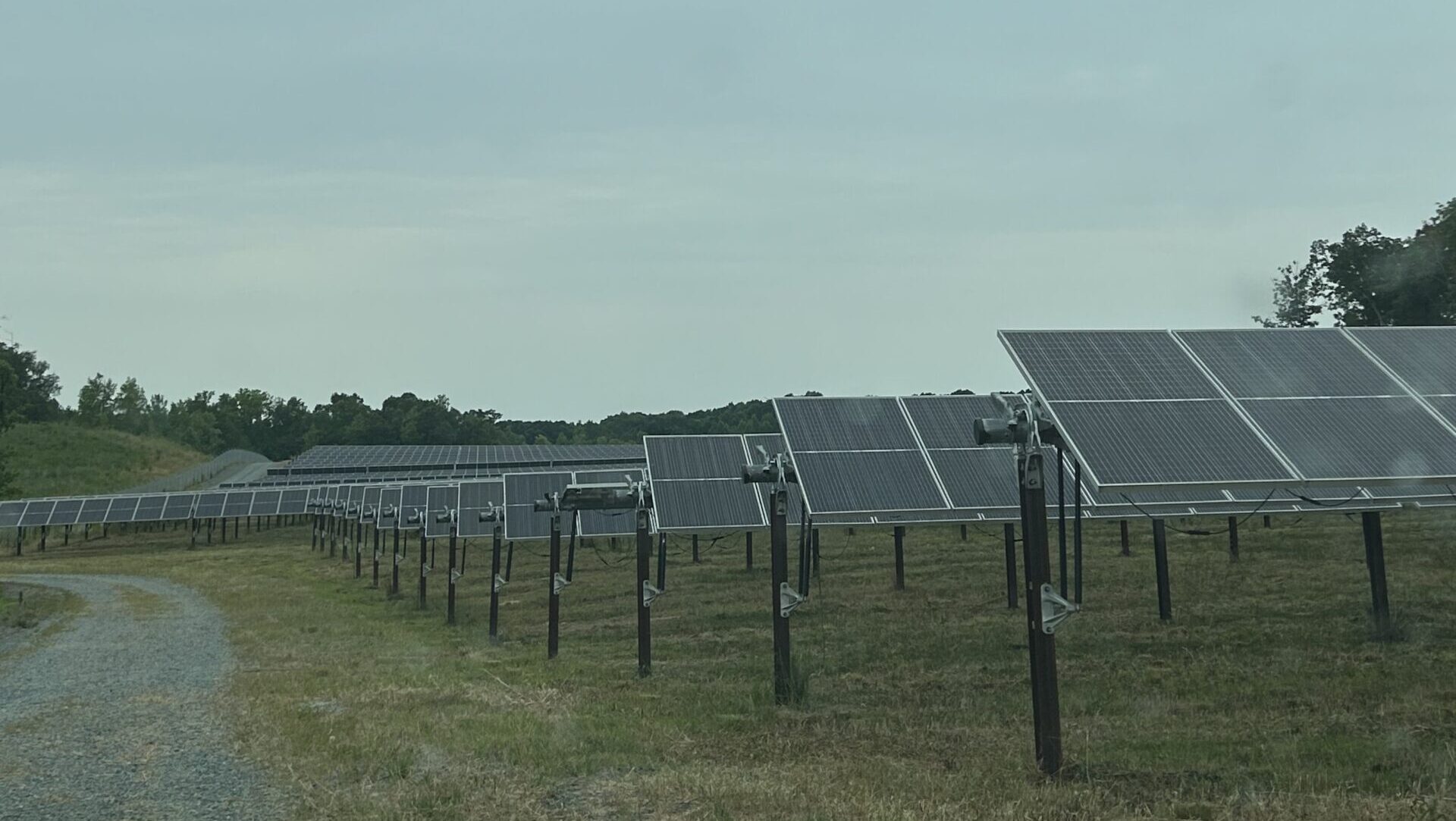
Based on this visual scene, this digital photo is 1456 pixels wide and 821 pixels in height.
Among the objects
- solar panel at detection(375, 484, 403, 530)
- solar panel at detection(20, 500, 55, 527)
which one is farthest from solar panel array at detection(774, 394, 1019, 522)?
solar panel at detection(20, 500, 55, 527)

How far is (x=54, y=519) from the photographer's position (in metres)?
94.8

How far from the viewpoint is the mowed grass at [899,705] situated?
459 inches

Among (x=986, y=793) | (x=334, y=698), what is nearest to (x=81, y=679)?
(x=334, y=698)

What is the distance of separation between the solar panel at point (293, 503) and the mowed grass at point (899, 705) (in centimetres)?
7335

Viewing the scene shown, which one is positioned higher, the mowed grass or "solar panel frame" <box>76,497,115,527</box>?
"solar panel frame" <box>76,497,115,527</box>

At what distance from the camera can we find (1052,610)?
12.1 meters

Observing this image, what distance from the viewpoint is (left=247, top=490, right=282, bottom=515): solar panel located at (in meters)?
104

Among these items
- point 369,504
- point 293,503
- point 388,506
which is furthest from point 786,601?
point 293,503

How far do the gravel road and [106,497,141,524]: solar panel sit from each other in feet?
225

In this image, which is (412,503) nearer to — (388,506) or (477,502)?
(388,506)

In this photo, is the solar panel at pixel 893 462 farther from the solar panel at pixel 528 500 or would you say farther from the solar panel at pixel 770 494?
the solar panel at pixel 528 500

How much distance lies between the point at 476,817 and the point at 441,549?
69.3 m

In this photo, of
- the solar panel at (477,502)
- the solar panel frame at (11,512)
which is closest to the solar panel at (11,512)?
the solar panel frame at (11,512)

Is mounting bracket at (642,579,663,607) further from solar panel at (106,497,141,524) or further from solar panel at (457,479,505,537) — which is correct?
solar panel at (106,497,141,524)
